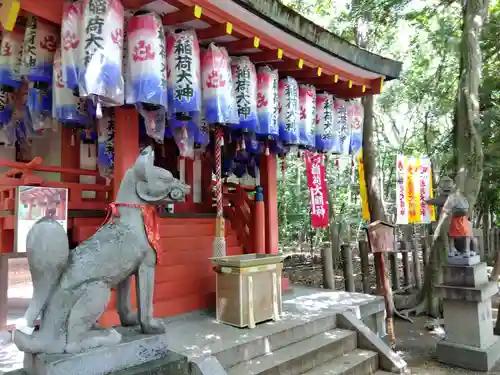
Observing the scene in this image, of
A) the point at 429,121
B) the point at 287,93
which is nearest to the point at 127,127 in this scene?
the point at 287,93

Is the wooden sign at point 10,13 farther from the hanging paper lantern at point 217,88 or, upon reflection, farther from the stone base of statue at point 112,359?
the stone base of statue at point 112,359

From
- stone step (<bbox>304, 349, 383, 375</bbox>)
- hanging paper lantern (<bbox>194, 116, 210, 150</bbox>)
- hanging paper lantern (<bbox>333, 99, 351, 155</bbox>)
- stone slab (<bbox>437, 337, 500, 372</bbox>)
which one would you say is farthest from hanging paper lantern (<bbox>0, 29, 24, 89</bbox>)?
stone slab (<bbox>437, 337, 500, 372</bbox>)

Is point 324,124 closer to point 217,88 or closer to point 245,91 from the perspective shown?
point 245,91

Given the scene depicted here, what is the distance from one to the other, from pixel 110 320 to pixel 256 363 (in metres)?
1.83

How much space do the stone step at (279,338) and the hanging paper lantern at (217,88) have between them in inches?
109

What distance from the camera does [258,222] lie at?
7.14m

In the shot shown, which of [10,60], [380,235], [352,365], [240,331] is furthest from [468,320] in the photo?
[10,60]

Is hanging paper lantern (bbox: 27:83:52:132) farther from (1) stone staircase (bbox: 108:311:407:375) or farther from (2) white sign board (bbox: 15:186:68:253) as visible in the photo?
(1) stone staircase (bbox: 108:311:407:375)

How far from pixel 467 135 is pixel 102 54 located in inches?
314

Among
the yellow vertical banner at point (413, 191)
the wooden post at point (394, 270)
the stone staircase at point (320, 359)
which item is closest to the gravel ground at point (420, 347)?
the wooden post at point (394, 270)

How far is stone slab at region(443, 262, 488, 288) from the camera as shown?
6.24 meters

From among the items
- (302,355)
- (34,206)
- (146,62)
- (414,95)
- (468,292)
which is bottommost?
(302,355)

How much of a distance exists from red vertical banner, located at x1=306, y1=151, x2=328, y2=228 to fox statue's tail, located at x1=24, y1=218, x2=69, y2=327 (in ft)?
22.1

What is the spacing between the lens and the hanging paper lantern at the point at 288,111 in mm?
6359
